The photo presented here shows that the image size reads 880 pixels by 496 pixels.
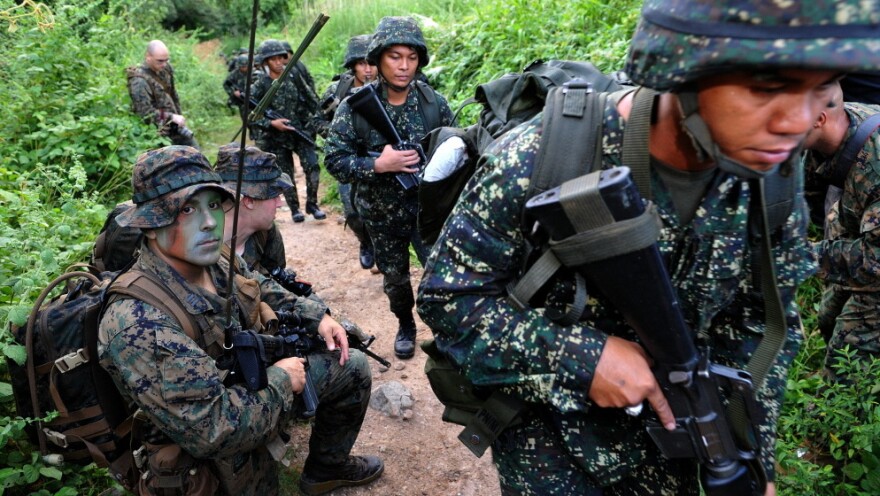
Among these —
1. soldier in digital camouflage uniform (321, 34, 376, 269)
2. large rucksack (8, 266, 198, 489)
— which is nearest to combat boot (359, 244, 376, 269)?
soldier in digital camouflage uniform (321, 34, 376, 269)

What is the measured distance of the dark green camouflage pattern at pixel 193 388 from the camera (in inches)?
A: 88.4

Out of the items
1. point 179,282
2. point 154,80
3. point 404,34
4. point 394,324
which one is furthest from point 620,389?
point 154,80

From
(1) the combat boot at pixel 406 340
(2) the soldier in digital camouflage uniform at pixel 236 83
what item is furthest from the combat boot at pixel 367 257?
(2) the soldier in digital camouflage uniform at pixel 236 83

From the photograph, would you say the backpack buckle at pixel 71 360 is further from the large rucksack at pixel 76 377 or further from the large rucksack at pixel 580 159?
the large rucksack at pixel 580 159

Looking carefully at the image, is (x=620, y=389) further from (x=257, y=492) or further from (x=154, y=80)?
(x=154, y=80)

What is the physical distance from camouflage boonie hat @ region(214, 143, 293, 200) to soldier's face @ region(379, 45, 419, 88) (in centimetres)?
108

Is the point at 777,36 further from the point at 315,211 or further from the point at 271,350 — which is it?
the point at 315,211

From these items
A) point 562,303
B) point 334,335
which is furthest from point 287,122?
point 562,303

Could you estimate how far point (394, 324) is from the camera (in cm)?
535

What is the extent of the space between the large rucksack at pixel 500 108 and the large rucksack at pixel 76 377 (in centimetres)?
112

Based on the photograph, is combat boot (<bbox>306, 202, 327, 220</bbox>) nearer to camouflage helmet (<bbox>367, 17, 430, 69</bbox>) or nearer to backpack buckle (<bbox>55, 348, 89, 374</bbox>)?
camouflage helmet (<bbox>367, 17, 430, 69</bbox>)

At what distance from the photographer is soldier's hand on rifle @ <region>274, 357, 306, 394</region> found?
8.94 ft

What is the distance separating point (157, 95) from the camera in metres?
8.63

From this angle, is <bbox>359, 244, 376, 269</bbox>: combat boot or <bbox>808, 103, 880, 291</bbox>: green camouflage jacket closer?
<bbox>808, 103, 880, 291</bbox>: green camouflage jacket
